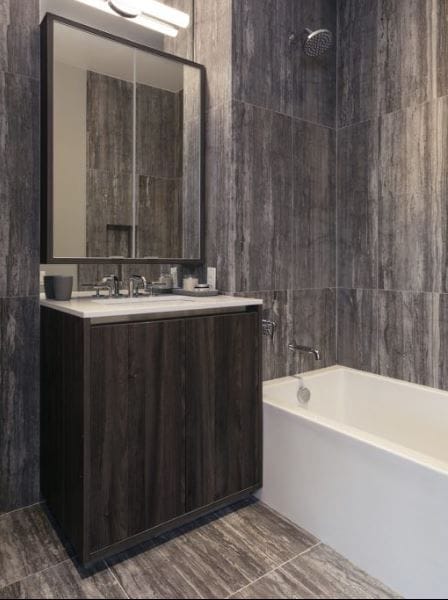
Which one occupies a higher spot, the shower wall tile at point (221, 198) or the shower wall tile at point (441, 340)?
the shower wall tile at point (221, 198)

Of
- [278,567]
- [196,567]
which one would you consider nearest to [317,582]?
[278,567]

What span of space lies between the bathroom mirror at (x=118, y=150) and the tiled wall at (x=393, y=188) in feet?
2.92

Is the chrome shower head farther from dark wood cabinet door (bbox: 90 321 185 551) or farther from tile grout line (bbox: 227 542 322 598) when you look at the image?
tile grout line (bbox: 227 542 322 598)

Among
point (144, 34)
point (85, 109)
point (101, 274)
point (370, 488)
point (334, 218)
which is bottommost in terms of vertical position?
point (370, 488)

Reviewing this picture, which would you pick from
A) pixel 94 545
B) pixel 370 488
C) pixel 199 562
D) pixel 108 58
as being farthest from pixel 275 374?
pixel 108 58

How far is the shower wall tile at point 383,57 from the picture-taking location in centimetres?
211

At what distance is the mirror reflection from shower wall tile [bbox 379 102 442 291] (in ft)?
3.25

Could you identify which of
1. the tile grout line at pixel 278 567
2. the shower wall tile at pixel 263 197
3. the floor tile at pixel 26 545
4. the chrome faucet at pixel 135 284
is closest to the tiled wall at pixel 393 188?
the shower wall tile at pixel 263 197

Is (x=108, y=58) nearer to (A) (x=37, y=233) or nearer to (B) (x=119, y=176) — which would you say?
(B) (x=119, y=176)

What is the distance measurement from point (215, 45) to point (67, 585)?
237 cm

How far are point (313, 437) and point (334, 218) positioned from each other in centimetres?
135

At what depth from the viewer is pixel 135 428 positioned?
155cm

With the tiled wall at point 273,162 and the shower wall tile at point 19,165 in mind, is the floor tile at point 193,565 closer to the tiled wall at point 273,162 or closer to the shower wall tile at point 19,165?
the tiled wall at point 273,162

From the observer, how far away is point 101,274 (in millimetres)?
2027
